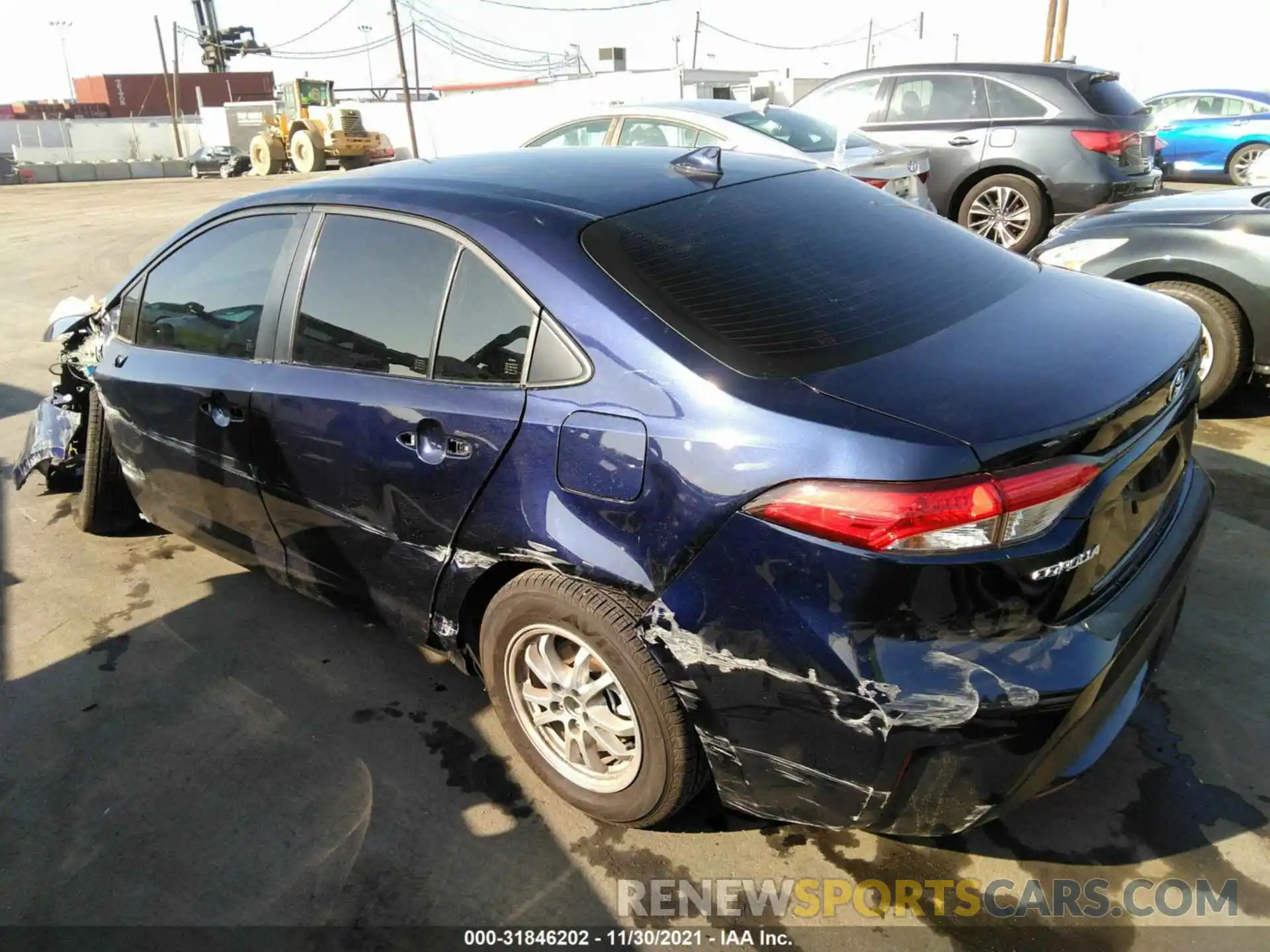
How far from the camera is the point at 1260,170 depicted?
14.1m

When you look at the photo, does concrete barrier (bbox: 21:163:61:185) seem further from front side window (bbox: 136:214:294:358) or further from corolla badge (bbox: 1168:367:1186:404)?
corolla badge (bbox: 1168:367:1186:404)

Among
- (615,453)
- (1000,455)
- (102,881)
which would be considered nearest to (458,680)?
(102,881)

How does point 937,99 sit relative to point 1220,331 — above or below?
A: above

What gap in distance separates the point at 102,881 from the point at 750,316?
7.25 ft

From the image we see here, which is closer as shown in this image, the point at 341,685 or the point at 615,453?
the point at 615,453

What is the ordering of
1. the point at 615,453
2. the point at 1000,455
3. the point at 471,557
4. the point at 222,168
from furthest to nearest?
the point at 222,168 < the point at 471,557 < the point at 615,453 < the point at 1000,455

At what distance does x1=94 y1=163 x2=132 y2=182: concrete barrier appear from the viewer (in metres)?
40.2

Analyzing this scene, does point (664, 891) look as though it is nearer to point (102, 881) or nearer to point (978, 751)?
point (978, 751)

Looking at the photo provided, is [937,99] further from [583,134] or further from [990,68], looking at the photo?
[583,134]

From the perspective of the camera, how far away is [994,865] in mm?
2312

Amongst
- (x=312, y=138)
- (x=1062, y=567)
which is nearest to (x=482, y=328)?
(x=1062, y=567)

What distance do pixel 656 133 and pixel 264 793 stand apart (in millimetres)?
6683

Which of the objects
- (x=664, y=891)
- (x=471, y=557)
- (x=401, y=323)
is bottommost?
(x=664, y=891)

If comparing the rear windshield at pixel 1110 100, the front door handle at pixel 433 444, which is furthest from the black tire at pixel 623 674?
the rear windshield at pixel 1110 100
